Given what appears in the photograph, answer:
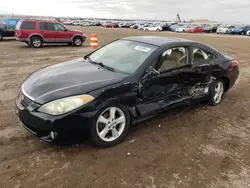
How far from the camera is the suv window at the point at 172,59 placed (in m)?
4.02

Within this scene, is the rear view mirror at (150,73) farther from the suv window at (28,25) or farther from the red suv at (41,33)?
the suv window at (28,25)

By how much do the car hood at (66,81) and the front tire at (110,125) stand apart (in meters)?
0.38

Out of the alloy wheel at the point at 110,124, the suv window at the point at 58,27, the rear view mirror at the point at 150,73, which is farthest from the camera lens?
the suv window at the point at 58,27

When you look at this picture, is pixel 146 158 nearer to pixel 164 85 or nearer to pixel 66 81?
pixel 164 85

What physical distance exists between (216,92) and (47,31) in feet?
41.1

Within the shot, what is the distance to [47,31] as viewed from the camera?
1503 cm

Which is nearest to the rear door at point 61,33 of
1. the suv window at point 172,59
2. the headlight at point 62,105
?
the suv window at point 172,59

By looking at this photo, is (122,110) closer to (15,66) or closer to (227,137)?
(227,137)

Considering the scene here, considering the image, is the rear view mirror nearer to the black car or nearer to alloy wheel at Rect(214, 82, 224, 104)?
the black car

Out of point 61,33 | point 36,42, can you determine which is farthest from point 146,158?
point 61,33

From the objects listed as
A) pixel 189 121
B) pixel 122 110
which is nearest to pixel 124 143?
pixel 122 110

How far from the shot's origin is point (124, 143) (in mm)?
3682

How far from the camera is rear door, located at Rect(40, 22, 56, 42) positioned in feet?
48.9

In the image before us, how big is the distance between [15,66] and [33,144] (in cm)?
643
